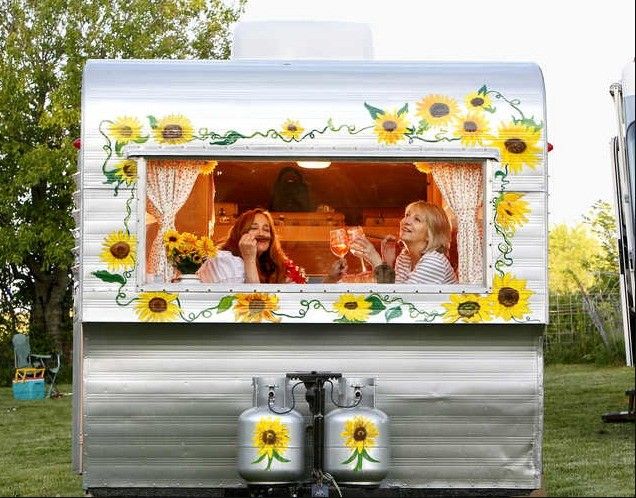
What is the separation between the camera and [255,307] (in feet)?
23.2

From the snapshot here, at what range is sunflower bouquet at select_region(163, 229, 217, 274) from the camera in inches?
288

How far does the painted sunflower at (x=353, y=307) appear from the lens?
7094 millimetres

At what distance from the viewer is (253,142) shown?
7.18 metres

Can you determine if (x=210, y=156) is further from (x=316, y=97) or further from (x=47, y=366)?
(x=47, y=366)

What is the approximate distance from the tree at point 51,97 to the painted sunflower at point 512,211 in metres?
15.0

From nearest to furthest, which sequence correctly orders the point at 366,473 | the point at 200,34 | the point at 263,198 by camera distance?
the point at 366,473
the point at 263,198
the point at 200,34

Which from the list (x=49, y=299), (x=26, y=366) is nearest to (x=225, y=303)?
(x=26, y=366)

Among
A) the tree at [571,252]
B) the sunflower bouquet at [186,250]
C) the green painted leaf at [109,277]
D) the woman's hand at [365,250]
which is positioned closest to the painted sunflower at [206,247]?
the sunflower bouquet at [186,250]

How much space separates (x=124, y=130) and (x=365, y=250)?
160 centimetres

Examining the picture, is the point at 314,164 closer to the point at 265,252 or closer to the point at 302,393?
the point at 265,252

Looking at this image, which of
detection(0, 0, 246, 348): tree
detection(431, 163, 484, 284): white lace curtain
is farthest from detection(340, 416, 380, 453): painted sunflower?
detection(0, 0, 246, 348): tree

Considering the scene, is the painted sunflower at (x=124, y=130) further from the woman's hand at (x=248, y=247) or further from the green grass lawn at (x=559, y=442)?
the green grass lawn at (x=559, y=442)

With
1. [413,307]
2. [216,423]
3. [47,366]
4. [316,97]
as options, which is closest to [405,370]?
[413,307]

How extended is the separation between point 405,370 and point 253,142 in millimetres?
1504
